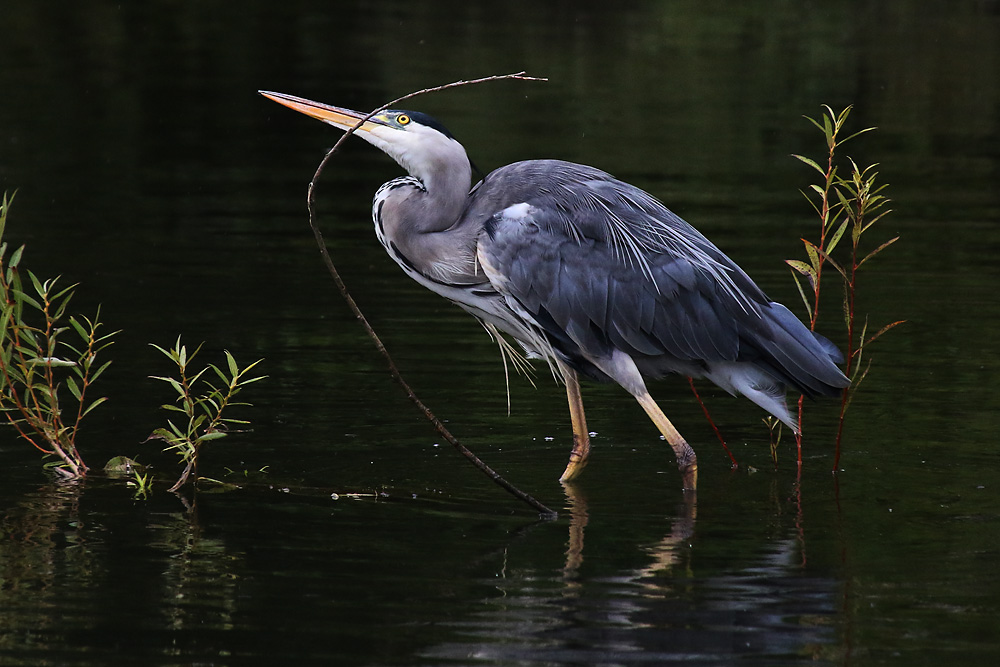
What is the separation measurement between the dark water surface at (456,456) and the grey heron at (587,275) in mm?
504

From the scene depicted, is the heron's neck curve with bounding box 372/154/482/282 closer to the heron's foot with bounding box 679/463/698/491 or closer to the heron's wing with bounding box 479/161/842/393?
the heron's wing with bounding box 479/161/842/393

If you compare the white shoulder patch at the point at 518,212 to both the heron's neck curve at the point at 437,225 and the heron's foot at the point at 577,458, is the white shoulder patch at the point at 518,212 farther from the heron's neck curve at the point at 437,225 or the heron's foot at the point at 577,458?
the heron's foot at the point at 577,458

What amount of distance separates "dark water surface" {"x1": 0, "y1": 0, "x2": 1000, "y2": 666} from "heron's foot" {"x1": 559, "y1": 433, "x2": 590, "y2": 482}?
18 cm

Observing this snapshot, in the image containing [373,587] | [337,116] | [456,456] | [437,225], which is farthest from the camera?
[456,456]

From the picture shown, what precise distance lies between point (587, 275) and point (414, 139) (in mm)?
980

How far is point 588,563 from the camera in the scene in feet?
18.7

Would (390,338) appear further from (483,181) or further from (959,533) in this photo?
(959,533)

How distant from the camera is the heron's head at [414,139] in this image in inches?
270

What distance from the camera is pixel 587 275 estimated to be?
22.1 feet

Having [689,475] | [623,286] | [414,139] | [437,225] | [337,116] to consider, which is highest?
[337,116]

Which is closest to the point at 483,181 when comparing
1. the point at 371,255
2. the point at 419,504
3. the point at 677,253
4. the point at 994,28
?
the point at 677,253

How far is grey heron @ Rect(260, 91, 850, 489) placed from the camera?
6.73 m

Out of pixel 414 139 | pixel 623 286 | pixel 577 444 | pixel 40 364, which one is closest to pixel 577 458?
pixel 577 444

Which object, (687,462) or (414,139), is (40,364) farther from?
(687,462)
